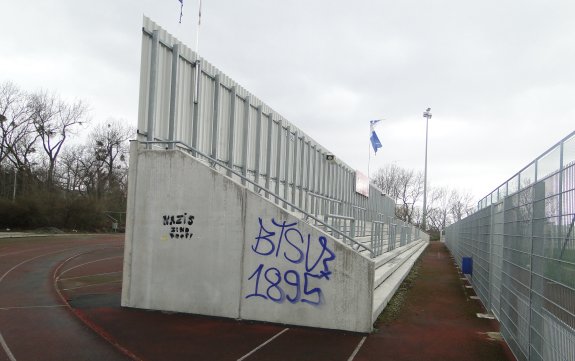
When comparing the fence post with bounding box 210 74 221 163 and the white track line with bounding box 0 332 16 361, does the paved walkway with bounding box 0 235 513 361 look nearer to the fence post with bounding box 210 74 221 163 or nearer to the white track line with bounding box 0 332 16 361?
the white track line with bounding box 0 332 16 361

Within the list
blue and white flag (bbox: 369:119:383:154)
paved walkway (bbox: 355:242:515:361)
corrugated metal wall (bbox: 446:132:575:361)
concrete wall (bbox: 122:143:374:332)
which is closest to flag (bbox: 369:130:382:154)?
blue and white flag (bbox: 369:119:383:154)

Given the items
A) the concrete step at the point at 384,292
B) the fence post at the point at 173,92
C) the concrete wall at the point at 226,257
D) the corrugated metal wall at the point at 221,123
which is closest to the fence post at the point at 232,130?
the corrugated metal wall at the point at 221,123

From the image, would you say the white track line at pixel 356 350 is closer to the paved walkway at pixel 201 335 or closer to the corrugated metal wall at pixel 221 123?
the paved walkway at pixel 201 335

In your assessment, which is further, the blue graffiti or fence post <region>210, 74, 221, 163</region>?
fence post <region>210, 74, 221, 163</region>

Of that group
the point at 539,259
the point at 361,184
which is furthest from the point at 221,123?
the point at 361,184

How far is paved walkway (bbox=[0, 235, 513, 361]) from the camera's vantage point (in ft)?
23.6

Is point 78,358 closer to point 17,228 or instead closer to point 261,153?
point 261,153

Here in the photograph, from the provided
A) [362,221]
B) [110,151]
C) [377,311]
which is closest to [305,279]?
[377,311]

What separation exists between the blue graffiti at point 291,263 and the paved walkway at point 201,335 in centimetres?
63

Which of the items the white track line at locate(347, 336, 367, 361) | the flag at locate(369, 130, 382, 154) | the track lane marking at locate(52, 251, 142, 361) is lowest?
the track lane marking at locate(52, 251, 142, 361)

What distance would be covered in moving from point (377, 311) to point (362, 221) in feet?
33.9

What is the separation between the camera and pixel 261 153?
55.3 feet

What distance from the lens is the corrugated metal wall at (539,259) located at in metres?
4.50

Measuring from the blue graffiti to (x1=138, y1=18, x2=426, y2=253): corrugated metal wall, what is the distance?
7.26 ft
